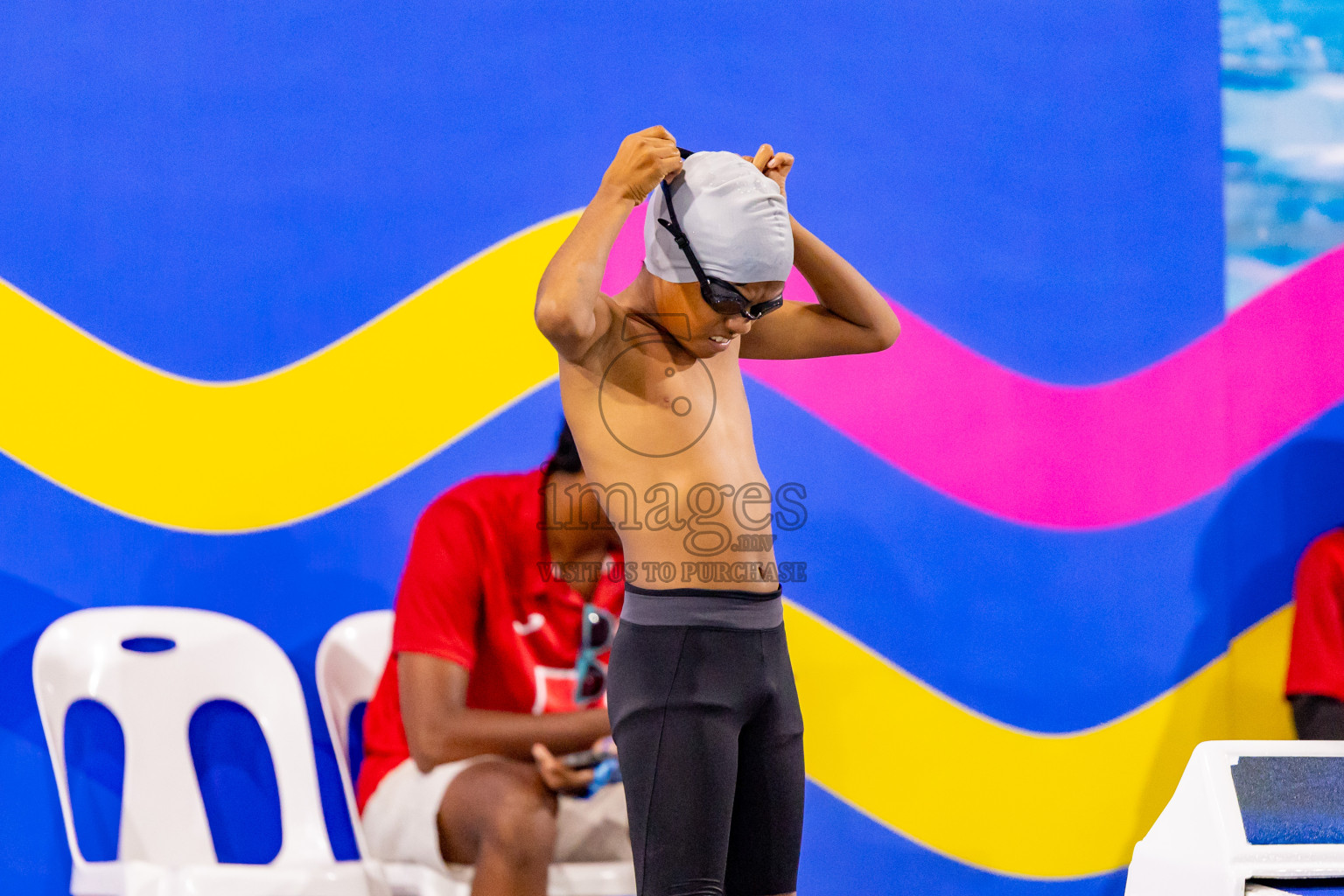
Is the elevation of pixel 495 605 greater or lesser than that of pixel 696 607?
greater

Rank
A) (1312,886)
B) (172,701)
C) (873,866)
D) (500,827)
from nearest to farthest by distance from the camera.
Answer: (1312,886), (500,827), (172,701), (873,866)

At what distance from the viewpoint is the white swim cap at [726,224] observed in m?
2.08

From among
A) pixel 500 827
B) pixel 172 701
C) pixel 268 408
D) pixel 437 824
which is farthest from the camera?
pixel 268 408

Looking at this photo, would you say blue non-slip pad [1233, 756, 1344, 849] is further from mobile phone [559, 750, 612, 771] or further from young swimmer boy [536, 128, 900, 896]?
mobile phone [559, 750, 612, 771]

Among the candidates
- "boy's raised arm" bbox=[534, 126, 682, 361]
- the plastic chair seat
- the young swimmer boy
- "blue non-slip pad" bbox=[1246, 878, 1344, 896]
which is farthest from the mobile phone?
"blue non-slip pad" bbox=[1246, 878, 1344, 896]

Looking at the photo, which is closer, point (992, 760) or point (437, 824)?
point (437, 824)

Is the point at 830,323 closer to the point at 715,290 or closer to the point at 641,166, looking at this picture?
the point at 715,290

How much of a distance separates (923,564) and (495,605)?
1.30 meters

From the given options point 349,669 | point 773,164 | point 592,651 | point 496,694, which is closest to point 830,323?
point 773,164

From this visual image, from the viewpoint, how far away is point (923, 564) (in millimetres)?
3531

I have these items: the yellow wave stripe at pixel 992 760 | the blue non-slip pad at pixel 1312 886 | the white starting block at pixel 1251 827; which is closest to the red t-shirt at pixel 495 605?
the yellow wave stripe at pixel 992 760

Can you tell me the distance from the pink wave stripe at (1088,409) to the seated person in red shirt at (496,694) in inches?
31.4

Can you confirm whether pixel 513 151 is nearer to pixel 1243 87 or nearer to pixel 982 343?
pixel 982 343

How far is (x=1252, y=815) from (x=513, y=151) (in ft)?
8.28
